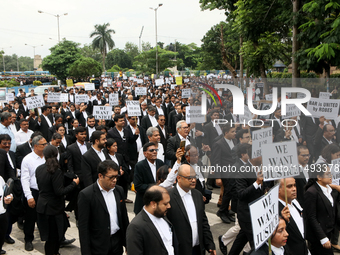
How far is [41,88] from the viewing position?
31.4m

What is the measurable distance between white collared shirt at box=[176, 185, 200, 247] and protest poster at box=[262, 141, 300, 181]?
3.01ft

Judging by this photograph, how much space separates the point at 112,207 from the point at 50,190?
4.74 ft

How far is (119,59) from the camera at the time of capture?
111m

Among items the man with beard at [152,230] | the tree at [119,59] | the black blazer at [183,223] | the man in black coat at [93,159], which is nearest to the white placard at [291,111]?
the black blazer at [183,223]

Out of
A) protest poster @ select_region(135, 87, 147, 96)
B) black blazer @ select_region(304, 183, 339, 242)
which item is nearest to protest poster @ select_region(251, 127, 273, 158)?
black blazer @ select_region(304, 183, 339, 242)

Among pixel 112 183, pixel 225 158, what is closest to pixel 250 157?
pixel 225 158

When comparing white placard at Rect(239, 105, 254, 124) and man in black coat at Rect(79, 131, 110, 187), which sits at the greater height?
white placard at Rect(239, 105, 254, 124)

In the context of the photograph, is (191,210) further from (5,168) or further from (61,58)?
(61,58)

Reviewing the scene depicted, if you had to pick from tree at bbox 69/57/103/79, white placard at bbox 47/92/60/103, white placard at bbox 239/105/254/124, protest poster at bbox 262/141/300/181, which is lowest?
protest poster at bbox 262/141/300/181

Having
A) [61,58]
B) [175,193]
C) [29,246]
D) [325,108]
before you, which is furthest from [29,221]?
[61,58]

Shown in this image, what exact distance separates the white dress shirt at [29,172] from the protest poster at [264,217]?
12.7 ft

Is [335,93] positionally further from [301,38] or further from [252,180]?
[252,180]

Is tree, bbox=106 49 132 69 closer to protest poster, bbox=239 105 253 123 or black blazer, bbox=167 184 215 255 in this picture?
protest poster, bbox=239 105 253 123

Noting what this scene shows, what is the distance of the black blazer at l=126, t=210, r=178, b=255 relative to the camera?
363cm
